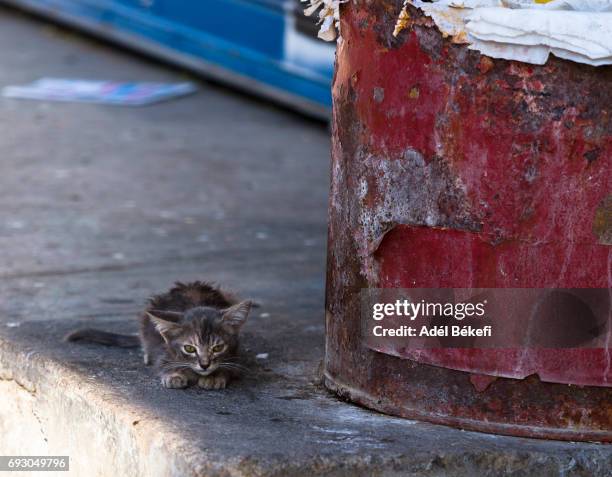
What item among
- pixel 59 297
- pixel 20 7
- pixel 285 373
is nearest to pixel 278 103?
pixel 20 7

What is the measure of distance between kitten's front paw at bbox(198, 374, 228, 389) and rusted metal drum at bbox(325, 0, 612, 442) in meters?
0.49

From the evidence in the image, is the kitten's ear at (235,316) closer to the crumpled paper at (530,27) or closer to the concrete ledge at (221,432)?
the concrete ledge at (221,432)

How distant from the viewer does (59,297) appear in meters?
4.53

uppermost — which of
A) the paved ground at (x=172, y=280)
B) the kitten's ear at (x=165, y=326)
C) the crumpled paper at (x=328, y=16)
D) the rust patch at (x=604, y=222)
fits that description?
the crumpled paper at (x=328, y=16)

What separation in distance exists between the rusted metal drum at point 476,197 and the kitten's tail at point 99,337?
0.95m

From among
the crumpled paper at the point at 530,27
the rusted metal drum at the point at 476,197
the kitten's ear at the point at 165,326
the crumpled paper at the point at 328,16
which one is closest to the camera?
the crumpled paper at the point at 530,27

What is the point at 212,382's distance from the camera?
3.54 metres

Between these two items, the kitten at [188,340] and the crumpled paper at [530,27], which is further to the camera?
the kitten at [188,340]

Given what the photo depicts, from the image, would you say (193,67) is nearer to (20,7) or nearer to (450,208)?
(20,7)

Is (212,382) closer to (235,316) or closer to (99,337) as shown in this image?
(235,316)

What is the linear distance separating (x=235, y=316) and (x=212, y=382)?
0.27 metres

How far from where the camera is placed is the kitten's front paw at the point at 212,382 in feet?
11.6

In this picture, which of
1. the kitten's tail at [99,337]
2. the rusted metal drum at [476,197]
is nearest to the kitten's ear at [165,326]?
the kitten's tail at [99,337]

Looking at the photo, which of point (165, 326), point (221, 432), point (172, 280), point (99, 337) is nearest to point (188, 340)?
point (165, 326)
